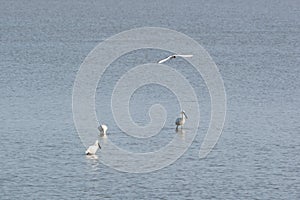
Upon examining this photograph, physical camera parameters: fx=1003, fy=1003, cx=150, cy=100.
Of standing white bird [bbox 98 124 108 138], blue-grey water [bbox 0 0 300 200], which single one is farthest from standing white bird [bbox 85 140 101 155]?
standing white bird [bbox 98 124 108 138]

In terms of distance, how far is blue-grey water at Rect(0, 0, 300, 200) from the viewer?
1320 inches

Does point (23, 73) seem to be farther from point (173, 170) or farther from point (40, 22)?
point (40, 22)

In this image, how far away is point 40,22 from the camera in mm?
104375

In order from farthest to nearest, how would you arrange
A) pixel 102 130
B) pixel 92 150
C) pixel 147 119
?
1. pixel 147 119
2. pixel 102 130
3. pixel 92 150

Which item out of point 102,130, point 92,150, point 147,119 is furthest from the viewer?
point 147,119

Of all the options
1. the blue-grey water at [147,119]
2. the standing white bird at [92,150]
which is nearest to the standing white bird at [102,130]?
the blue-grey water at [147,119]

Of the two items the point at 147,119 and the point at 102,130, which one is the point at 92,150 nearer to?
the point at 102,130

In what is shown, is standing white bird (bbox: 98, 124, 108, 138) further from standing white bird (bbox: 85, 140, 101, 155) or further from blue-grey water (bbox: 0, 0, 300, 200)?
standing white bird (bbox: 85, 140, 101, 155)

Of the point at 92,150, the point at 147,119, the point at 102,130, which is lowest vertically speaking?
the point at 92,150

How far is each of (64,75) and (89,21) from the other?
47955 mm

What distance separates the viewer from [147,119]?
144 ft

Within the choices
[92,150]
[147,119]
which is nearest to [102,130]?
[92,150]

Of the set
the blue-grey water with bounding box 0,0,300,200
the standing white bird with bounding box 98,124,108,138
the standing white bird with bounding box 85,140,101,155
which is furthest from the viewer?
the standing white bird with bounding box 98,124,108,138

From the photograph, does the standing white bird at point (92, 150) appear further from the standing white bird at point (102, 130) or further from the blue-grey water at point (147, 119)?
the standing white bird at point (102, 130)
